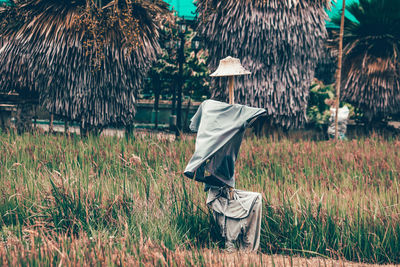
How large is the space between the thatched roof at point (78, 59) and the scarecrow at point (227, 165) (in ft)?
17.7

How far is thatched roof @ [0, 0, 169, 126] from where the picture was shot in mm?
9875

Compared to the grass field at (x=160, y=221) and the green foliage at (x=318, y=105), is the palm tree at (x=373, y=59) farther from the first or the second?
the grass field at (x=160, y=221)

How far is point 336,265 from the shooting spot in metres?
4.37

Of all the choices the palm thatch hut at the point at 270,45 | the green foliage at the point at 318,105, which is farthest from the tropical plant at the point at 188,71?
the palm thatch hut at the point at 270,45

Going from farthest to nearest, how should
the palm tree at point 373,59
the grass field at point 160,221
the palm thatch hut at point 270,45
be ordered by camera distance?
the palm tree at point 373,59 < the palm thatch hut at point 270,45 < the grass field at point 160,221

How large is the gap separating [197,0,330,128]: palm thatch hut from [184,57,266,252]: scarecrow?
6101 mm

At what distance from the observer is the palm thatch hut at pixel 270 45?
35.1ft

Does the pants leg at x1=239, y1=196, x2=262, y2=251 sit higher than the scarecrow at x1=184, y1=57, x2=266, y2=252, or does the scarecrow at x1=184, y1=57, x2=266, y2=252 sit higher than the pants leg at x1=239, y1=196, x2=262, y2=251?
the scarecrow at x1=184, y1=57, x2=266, y2=252

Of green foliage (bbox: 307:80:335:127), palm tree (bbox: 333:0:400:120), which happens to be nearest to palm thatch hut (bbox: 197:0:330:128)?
palm tree (bbox: 333:0:400:120)

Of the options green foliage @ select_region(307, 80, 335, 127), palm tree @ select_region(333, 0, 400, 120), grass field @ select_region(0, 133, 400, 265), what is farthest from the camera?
green foliage @ select_region(307, 80, 335, 127)

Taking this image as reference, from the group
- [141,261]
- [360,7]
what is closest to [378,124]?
[360,7]

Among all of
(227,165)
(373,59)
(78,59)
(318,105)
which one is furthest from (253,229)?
(318,105)

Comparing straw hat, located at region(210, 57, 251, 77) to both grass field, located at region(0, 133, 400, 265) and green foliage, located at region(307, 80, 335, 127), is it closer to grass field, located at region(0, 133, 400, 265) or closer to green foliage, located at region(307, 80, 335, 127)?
grass field, located at region(0, 133, 400, 265)

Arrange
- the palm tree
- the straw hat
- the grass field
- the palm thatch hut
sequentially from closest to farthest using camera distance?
the grass field, the straw hat, the palm thatch hut, the palm tree
